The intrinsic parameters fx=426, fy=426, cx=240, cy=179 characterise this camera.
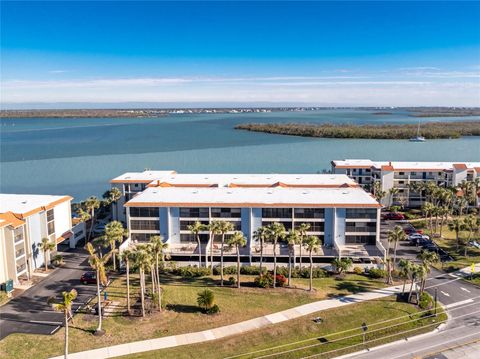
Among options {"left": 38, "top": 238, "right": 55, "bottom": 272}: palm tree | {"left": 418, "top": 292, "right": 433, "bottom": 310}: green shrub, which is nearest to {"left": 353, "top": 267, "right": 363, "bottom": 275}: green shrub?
{"left": 418, "top": 292, "right": 433, "bottom": 310}: green shrub

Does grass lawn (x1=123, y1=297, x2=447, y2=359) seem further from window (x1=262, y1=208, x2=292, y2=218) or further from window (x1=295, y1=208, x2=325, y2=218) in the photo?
window (x1=262, y1=208, x2=292, y2=218)

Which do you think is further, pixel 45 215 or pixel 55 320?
pixel 45 215

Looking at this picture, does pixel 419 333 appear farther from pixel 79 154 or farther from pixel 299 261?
pixel 79 154

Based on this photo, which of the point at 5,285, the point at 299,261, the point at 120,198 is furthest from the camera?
the point at 120,198

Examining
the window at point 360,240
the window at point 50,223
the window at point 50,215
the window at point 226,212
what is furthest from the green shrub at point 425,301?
the window at point 50,215

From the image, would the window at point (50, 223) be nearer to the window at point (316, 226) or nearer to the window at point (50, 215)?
the window at point (50, 215)

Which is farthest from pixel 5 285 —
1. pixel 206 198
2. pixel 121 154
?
pixel 121 154

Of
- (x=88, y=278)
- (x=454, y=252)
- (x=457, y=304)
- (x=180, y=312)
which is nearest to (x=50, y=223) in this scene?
(x=88, y=278)
